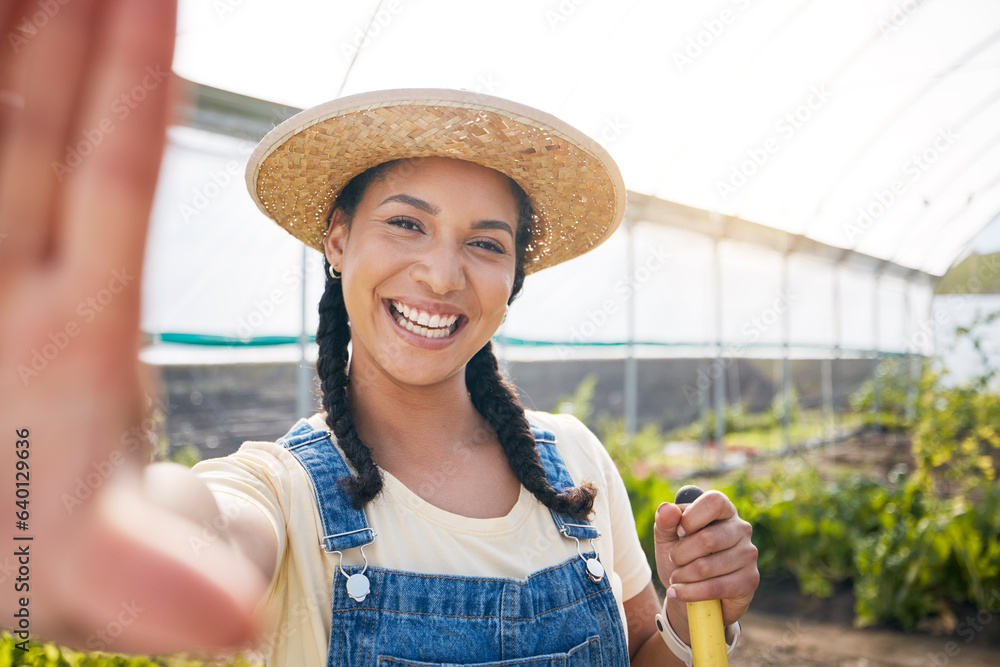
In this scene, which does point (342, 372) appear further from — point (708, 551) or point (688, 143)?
point (688, 143)

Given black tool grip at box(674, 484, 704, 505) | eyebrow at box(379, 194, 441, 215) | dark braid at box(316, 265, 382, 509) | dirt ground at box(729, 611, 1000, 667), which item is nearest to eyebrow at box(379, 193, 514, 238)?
eyebrow at box(379, 194, 441, 215)

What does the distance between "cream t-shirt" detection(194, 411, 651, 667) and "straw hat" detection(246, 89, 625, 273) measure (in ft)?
1.71

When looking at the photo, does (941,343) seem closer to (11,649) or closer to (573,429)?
(573,429)

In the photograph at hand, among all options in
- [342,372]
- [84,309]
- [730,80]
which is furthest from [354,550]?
[730,80]

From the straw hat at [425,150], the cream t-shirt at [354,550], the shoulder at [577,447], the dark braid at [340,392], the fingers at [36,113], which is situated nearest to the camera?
the fingers at [36,113]

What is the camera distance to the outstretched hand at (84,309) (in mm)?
203

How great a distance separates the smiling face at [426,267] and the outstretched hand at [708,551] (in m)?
0.52

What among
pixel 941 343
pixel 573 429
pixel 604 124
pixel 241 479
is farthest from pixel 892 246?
pixel 241 479

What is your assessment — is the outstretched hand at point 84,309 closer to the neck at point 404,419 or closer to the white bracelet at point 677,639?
the neck at point 404,419

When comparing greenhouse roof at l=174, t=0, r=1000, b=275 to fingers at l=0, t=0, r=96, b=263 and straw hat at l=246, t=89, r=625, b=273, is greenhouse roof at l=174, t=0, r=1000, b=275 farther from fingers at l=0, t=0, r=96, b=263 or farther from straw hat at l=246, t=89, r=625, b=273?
fingers at l=0, t=0, r=96, b=263

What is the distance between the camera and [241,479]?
101 cm

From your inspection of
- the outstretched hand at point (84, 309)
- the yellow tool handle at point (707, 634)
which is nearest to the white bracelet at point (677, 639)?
the yellow tool handle at point (707, 634)

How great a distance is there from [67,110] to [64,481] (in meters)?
0.12

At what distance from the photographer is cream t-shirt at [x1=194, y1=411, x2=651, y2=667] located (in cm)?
105
